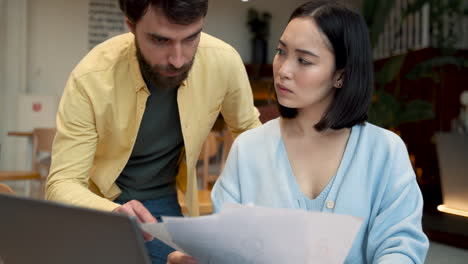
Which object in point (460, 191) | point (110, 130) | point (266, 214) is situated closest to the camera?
point (266, 214)

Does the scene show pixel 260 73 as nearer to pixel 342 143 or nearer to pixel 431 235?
pixel 431 235

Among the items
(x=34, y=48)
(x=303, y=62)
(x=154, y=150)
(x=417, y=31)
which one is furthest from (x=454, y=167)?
(x=34, y=48)

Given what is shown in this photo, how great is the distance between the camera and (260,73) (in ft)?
29.0

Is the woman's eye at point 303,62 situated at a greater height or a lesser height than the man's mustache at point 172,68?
greater

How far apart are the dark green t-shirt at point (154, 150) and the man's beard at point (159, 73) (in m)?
0.07

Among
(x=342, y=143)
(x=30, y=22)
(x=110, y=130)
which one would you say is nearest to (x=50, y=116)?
(x=30, y=22)

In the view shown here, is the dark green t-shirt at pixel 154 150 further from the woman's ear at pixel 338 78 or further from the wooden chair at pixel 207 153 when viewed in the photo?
the wooden chair at pixel 207 153

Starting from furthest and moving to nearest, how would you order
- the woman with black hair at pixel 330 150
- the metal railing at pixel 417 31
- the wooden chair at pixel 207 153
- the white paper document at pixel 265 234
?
the metal railing at pixel 417 31 → the wooden chair at pixel 207 153 → the woman with black hair at pixel 330 150 → the white paper document at pixel 265 234

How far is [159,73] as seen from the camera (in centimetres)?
158

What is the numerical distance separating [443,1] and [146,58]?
559 cm

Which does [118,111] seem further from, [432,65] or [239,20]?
[239,20]

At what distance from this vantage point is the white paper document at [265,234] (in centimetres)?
79

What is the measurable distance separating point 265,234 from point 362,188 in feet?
1.48

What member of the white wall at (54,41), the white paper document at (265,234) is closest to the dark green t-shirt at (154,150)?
the white paper document at (265,234)
